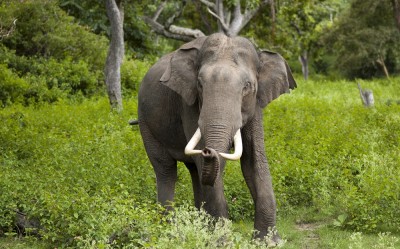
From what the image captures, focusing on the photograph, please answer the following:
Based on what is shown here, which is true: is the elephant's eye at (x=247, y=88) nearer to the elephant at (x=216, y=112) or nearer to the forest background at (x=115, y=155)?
the elephant at (x=216, y=112)

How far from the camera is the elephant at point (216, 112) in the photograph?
23.9 feet

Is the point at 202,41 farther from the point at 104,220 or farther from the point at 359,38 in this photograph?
the point at 359,38

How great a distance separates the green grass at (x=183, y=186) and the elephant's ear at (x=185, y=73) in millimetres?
1058

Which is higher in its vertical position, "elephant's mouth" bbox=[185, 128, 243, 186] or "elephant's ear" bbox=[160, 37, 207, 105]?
"elephant's ear" bbox=[160, 37, 207, 105]

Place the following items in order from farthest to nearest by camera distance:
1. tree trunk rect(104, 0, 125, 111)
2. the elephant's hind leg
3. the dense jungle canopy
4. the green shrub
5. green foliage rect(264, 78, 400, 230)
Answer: the dense jungle canopy < the green shrub < tree trunk rect(104, 0, 125, 111) < the elephant's hind leg < green foliage rect(264, 78, 400, 230)

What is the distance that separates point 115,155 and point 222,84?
4122 millimetres

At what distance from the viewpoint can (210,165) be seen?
704 centimetres

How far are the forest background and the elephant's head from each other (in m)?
0.64

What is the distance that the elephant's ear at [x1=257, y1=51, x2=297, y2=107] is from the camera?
817 centimetres

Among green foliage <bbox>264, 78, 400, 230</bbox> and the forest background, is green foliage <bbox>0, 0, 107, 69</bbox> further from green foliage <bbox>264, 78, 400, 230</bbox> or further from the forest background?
green foliage <bbox>264, 78, 400, 230</bbox>

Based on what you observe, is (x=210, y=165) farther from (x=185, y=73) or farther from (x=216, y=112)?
(x=185, y=73)

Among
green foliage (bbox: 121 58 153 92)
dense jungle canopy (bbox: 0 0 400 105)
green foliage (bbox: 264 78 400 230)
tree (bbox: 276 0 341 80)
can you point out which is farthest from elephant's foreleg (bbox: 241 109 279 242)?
tree (bbox: 276 0 341 80)

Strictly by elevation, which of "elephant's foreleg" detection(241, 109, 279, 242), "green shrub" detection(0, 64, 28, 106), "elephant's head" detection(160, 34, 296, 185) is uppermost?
"elephant's head" detection(160, 34, 296, 185)

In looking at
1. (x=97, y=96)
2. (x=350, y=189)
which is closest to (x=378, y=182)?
(x=350, y=189)
